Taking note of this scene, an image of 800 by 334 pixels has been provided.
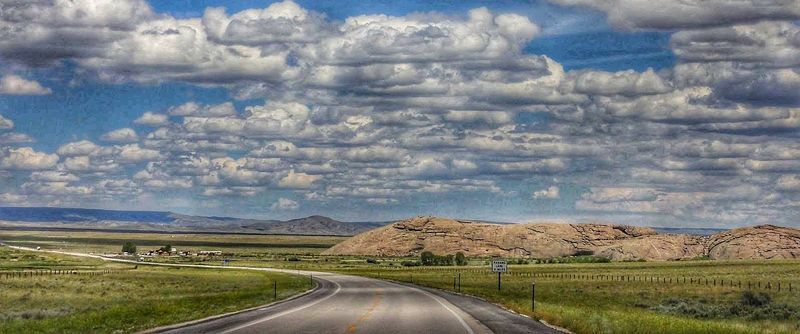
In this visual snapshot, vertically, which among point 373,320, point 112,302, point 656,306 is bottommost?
point 112,302

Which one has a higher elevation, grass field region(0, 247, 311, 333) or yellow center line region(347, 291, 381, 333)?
yellow center line region(347, 291, 381, 333)

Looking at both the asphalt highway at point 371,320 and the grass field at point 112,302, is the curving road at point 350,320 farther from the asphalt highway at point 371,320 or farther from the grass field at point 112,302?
the grass field at point 112,302

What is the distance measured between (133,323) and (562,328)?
14.3 m

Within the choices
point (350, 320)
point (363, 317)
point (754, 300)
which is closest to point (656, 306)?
point (754, 300)

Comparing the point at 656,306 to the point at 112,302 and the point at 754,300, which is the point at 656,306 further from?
the point at 112,302

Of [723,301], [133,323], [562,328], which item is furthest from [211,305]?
[723,301]

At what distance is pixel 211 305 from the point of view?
4294 cm

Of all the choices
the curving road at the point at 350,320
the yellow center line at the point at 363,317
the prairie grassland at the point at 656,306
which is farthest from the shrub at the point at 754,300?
the yellow center line at the point at 363,317

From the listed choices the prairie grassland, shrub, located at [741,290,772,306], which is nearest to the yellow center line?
the prairie grassland

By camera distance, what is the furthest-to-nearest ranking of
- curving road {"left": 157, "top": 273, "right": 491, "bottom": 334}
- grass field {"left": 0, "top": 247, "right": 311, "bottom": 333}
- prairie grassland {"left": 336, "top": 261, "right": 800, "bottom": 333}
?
grass field {"left": 0, "top": 247, "right": 311, "bottom": 333} → prairie grassland {"left": 336, "top": 261, "right": 800, "bottom": 333} → curving road {"left": 157, "top": 273, "right": 491, "bottom": 334}

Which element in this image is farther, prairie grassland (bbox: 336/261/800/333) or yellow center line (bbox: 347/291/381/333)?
prairie grassland (bbox: 336/261/800/333)

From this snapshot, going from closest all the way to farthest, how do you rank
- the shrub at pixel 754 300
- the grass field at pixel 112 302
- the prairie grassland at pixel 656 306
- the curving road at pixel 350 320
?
the curving road at pixel 350 320 < the prairie grassland at pixel 656 306 < the grass field at pixel 112 302 < the shrub at pixel 754 300

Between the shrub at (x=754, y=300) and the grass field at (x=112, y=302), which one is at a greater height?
the shrub at (x=754, y=300)

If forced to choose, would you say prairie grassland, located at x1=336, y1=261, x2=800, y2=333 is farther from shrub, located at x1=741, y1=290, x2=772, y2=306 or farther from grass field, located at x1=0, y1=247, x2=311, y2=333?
grass field, located at x1=0, y1=247, x2=311, y2=333
